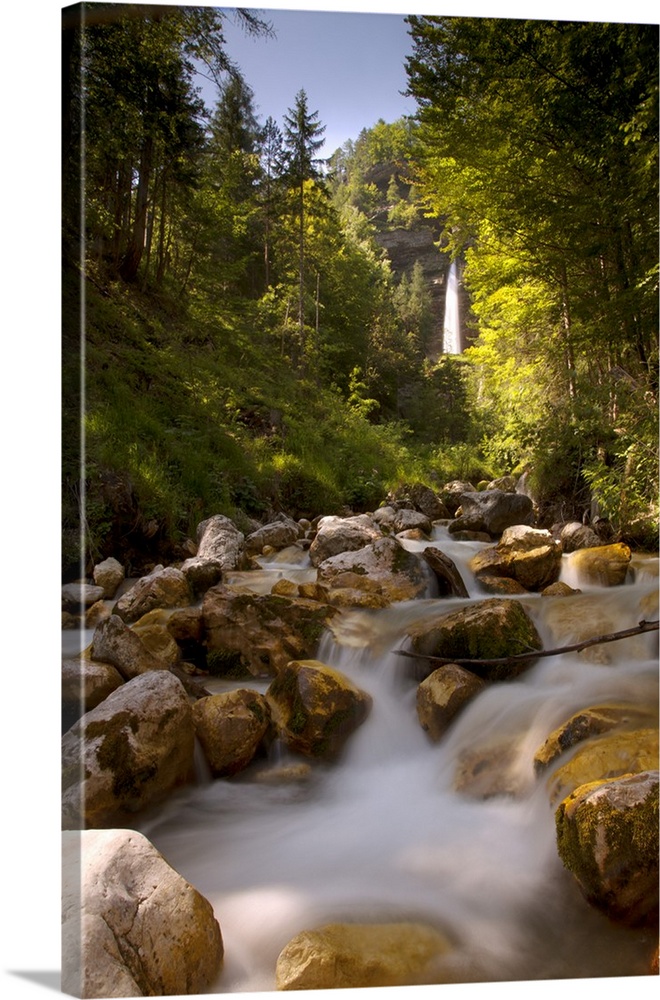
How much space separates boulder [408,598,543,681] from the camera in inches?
98.0

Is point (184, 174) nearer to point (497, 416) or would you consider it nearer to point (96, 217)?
point (96, 217)

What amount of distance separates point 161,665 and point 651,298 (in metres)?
2.49

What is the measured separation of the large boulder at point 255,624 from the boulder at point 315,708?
9.4 inches

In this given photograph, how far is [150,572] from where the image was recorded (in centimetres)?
274

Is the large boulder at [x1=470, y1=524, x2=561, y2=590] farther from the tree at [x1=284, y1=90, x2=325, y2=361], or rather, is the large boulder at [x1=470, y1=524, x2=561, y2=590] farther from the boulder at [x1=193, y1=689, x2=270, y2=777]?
the tree at [x1=284, y1=90, x2=325, y2=361]

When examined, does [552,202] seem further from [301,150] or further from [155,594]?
[155,594]

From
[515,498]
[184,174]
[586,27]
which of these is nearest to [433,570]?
[515,498]

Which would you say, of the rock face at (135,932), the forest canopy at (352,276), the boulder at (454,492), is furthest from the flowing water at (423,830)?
the forest canopy at (352,276)

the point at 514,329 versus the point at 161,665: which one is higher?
the point at 514,329

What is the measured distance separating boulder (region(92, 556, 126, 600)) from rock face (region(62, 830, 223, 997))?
2.96 feet

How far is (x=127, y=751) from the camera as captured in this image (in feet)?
7.00

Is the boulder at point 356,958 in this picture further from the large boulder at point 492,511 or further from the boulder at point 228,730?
the large boulder at point 492,511

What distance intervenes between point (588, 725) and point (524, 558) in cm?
82

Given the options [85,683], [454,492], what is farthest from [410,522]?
[85,683]
